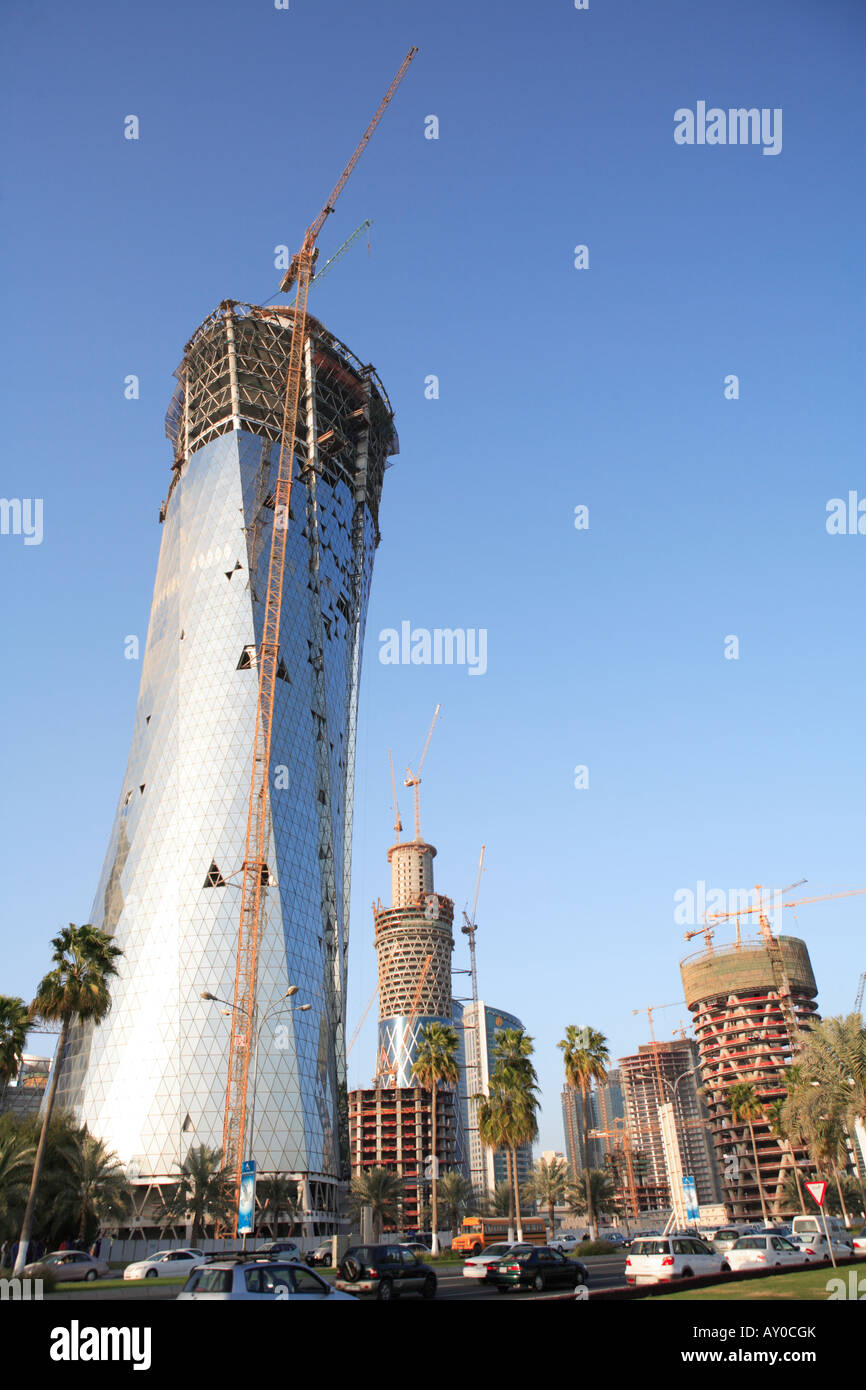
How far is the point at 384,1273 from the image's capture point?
32.0m

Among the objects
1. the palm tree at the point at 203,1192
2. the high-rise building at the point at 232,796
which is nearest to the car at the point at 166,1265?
the palm tree at the point at 203,1192

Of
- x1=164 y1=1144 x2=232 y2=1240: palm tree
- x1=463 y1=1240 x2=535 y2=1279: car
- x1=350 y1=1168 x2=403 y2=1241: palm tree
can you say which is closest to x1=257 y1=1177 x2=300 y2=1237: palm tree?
x1=164 y1=1144 x2=232 y2=1240: palm tree

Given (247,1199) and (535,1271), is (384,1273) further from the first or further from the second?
(247,1199)

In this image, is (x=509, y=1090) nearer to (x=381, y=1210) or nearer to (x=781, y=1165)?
(x=381, y=1210)

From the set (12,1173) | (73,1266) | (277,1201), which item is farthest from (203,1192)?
(73,1266)

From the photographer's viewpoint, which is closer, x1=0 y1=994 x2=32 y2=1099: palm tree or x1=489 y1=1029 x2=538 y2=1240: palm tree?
x1=0 y1=994 x2=32 y2=1099: palm tree

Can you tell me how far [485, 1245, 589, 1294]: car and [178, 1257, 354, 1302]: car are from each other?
55.0 feet

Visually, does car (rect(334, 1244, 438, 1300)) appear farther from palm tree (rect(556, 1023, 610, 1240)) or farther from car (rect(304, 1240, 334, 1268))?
palm tree (rect(556, 1023, 610, 1240))

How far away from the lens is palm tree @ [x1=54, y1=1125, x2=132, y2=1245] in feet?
206

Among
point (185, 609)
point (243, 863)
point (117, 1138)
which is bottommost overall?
point (117, 1138)

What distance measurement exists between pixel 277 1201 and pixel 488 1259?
164 feet
